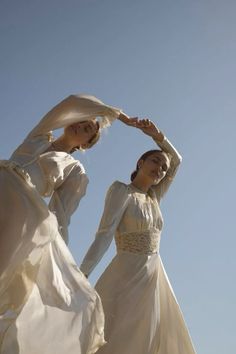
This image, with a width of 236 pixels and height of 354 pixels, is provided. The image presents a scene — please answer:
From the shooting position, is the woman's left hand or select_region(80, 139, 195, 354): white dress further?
the woman's left hand

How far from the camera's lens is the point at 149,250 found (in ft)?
21.0

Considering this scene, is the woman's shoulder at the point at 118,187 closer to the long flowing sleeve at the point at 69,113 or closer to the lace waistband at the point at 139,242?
the lace waistband at the point at 139,242

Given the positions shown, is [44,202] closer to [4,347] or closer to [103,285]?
[4,347]

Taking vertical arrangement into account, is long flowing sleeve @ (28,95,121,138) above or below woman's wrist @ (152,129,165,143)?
above

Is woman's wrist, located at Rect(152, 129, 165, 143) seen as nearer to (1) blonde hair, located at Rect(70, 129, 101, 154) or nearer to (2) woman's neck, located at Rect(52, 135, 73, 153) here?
(1) blonde hair, located at Rect(70, 129, 101, 154)

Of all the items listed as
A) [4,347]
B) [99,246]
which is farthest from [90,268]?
[4,347]

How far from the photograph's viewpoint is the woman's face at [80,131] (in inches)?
222

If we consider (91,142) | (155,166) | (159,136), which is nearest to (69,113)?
(91,142)

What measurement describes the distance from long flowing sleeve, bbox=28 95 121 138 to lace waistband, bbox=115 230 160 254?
1.53m

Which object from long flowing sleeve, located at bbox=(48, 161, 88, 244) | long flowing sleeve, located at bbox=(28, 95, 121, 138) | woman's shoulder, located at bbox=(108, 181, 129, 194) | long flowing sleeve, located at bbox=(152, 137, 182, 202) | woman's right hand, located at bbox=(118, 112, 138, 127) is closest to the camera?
long flowing sleeve, located at bbox=(48, 161, 88, 244)

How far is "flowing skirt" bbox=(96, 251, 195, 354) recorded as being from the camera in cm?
592

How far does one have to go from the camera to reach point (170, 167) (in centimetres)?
725

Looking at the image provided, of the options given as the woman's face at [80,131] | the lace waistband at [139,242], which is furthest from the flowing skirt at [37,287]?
the lace waistband at [139,242]

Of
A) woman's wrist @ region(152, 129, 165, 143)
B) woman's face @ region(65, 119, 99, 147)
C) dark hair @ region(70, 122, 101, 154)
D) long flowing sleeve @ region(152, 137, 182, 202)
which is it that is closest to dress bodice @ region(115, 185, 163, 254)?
long flowing sleeve @ region(152, 137, 182, 202)
